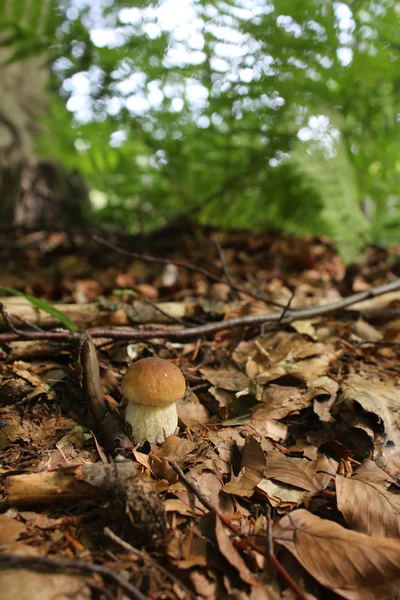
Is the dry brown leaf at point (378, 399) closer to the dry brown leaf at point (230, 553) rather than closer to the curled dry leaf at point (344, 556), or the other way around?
the curled dry leaf at point (344, 556)

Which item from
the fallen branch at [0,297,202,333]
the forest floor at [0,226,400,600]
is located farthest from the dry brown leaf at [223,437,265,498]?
the fallen branch at [0,297,202,333]

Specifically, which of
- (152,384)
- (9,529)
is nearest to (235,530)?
(152,384)

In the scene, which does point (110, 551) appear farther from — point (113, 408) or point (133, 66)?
point (133, 66)

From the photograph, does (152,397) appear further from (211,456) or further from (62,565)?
(62,565)

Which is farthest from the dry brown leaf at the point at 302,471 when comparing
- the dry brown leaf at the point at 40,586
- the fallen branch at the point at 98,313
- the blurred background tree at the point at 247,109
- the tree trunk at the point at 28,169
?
the tree trunk at the point at 28,169

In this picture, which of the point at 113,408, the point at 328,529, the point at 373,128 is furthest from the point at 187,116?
the point at 328,529

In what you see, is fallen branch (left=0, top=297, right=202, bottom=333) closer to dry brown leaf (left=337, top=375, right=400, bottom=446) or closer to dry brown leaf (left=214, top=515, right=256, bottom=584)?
dry brown leaf (left=337, top=375, right=400, bottom=446)
